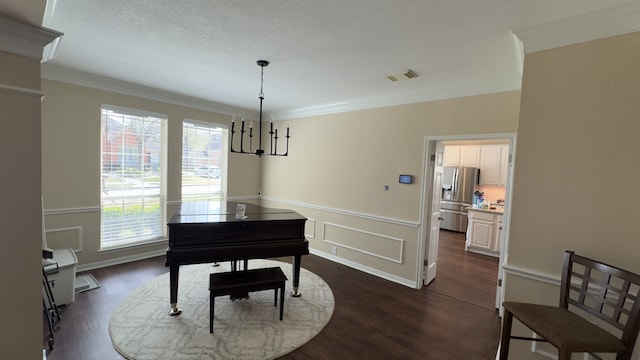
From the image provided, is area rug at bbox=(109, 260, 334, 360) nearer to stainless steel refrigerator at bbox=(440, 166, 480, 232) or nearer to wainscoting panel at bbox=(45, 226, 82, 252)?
wainscoting panel at bbox=(45, 226, 82, 252)

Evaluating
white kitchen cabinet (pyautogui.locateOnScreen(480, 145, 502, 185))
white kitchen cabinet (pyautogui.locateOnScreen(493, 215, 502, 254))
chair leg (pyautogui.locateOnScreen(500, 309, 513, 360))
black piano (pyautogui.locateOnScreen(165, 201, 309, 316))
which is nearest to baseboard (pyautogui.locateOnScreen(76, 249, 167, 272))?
black piano (pyautogui.locateOnScreen(165, 201, 309, 316))

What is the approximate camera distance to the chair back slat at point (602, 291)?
1480 millimetres

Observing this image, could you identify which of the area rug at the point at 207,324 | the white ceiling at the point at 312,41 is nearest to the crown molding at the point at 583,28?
the white ceiling at the point at 312,41

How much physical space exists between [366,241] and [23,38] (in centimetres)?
408

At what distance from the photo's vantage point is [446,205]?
7102mm

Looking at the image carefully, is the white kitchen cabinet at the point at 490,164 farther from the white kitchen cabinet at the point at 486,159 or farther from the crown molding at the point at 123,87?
the crown molding at the point at 123,87

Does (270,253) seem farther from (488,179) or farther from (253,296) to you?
(488,179)

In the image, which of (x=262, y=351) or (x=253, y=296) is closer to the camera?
(x=262, y=351)

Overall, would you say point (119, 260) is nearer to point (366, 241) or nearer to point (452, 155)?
point (366, 241)

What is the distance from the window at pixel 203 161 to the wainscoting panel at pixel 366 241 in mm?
2365

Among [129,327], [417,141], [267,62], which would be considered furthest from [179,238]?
[417,141]

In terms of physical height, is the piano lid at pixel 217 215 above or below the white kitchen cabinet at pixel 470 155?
below

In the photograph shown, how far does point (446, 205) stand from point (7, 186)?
25.2 ft

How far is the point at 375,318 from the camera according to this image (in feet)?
9.47
